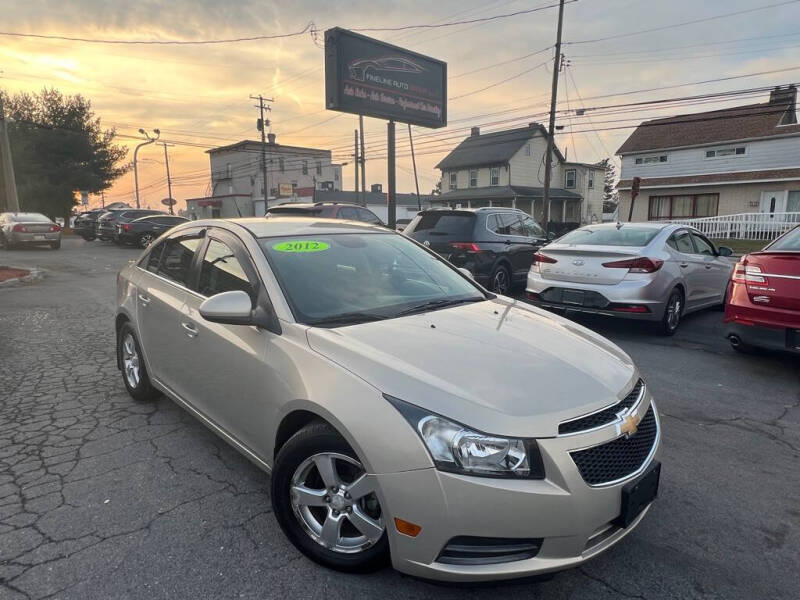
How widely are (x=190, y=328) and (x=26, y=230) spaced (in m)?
21.3

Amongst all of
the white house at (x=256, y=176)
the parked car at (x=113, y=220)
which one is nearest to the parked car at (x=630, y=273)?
the parked car at (x=113, y=220)

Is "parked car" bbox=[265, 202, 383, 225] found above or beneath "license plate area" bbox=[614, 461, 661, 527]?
above

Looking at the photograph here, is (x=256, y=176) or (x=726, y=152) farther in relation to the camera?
(x=256, y=176)

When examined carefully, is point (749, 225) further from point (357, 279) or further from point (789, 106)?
Answer: point (357, 279)

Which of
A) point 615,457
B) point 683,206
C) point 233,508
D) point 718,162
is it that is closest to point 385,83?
point 233,508

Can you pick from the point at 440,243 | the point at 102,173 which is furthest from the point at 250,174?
the point at 440,243

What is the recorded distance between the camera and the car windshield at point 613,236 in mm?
6844

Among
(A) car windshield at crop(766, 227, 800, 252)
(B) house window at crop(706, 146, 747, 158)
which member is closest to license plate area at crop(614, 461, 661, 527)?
(A) car windshield at crop(766, 227, 800, 252)

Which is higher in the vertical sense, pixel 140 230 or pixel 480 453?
pixel 140 230

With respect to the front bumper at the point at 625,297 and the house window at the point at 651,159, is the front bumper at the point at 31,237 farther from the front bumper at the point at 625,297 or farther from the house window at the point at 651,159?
the house window at the point at 651,159

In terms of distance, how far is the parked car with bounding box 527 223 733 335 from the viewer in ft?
20.8

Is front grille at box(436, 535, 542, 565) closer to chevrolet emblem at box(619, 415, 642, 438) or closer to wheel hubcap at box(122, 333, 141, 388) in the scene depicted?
chevrolet emblem at box(619, 415, 642, 438)

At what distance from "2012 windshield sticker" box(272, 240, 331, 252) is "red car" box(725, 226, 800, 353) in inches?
166

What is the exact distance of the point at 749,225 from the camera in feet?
73.8
